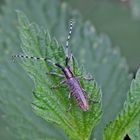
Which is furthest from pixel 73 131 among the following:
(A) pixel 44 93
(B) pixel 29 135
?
(B) pixel 29 135

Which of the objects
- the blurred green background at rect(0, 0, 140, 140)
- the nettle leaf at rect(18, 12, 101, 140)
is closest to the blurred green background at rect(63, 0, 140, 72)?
the blurred green background at rect(0, 0, 140, 140)

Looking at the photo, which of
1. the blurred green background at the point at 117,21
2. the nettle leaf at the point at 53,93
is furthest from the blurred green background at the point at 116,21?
the nettle leaf at the point at 53,93

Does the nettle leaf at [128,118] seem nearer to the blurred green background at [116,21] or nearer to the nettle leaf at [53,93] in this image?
the nettle leaf at [53,93]

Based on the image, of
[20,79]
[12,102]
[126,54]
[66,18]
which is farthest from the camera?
[126,54]

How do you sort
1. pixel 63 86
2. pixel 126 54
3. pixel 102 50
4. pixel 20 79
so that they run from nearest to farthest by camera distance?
pixel 63 86 < pixel 20 79 < pixel 102 50 < pixel 126 54

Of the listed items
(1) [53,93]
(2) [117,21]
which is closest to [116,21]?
(2) [117,21]

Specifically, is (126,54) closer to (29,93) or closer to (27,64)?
(29,93)
